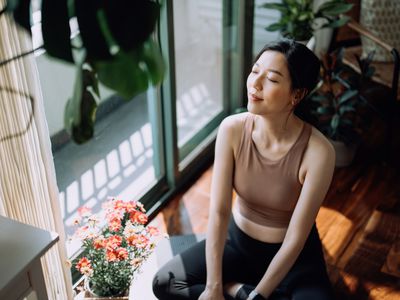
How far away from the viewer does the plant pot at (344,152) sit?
3.03m

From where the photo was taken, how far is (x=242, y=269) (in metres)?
1.99

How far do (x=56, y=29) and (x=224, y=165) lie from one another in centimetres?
Result: 100

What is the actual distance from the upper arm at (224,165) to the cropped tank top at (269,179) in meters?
0.03

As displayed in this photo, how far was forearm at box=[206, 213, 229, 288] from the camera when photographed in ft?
6.16

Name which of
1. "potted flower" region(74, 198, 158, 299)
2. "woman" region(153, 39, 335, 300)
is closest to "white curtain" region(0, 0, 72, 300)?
"potted flower" region(74, 198, 158, 299)

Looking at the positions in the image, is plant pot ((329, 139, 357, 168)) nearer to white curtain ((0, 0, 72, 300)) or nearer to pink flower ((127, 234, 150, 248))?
pink flower ((127, 234, 150, 248))

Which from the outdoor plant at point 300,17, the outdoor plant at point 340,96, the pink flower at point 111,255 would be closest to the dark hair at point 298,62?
the pink flower at point 111,255

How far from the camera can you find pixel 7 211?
167 cm

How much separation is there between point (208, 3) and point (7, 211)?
171 cm

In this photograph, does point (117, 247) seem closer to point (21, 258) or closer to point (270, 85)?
point (21, 258)

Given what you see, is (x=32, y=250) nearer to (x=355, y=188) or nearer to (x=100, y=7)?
(x=100, y=7)

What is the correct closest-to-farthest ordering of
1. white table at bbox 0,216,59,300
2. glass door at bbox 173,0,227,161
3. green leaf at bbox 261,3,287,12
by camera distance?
white table at bbox 0,216,59,300, glass door at bbox 173,0,227,161, green leaf at bbox 261,3,287,12

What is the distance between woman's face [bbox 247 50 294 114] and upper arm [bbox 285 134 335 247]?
179 millimetres

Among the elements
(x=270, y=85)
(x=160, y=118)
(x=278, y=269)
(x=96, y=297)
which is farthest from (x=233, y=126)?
(x=160, y=118)
